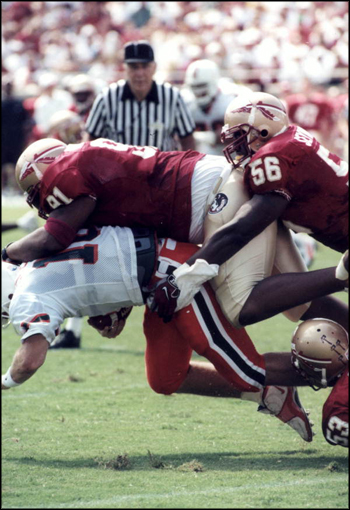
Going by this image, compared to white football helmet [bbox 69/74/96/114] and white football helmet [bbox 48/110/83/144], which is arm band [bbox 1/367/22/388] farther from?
white football helmet [bbox 69/74/96/114]

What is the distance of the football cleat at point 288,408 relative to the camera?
11.9ft

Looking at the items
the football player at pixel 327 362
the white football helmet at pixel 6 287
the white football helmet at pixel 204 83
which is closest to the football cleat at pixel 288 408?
the football player at pixel 327 362

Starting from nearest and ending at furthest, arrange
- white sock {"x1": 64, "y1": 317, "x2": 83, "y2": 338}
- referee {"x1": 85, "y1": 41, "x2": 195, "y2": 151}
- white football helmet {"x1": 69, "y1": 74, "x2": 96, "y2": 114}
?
white sock {"x1": 64, "y1": 317, "x2": 83, "y2": 338} < referee {"x1": 85, "y1": 41, "x2": 195, "y2": 151} < white football helmet {"x1": 69, "y1": 74, "x2": 96, "y2": 114}

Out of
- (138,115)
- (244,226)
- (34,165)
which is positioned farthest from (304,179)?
(138,115)

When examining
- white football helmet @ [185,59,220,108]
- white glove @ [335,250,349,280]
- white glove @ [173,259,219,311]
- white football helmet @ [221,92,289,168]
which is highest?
white football helmet @ [185,59,220,108]

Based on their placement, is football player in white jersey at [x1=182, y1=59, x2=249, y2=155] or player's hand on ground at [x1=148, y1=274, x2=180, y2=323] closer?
player's hand on ground at [x1=148, y1=274, x2=180, y2=323]

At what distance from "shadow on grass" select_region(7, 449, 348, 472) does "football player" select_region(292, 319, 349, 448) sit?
0.21m

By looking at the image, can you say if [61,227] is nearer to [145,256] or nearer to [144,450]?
[145,256]

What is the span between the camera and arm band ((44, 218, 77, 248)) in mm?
3387

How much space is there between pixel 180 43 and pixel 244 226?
12.5 metres

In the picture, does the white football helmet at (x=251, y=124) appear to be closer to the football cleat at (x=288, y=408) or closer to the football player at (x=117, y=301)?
the football player at (x=117, y=301)

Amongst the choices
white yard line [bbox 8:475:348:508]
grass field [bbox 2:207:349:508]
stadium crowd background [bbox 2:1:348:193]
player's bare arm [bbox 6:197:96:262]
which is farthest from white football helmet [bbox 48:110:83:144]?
stadium crowd background [bbox 2:1:348:193]

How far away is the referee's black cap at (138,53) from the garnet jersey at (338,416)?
3081 millimetres

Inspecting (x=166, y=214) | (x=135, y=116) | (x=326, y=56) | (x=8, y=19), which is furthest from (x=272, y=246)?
(x=8, y=19)
